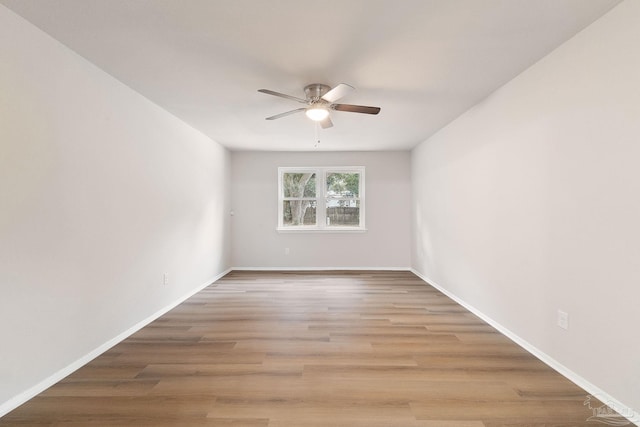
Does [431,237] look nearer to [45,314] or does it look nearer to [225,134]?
[225,134]

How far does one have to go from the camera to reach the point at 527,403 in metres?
1.70

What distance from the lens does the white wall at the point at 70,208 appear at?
65.3 inches

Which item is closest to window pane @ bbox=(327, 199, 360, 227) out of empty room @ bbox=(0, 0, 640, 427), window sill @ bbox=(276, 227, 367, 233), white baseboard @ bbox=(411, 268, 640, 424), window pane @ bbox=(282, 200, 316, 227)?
window sill @ bbox=(276, 227, 367, 233)

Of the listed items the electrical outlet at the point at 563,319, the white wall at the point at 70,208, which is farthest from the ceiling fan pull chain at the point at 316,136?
the electrical outlet at the point at 563,319

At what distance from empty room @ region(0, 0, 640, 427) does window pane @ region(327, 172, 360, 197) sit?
7.24 feet

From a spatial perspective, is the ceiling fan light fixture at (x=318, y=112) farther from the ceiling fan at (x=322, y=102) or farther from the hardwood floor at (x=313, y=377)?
the hardwood floor at (x=313, y=377)

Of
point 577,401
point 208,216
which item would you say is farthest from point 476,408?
point 208,216

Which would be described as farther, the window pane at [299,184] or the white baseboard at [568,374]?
the window pane at [299,184]

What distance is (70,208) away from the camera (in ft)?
6.63

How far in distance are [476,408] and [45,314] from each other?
105 inches

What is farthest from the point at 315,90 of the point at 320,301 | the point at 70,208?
the point at 320,301

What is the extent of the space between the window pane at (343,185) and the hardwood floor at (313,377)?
2844mm

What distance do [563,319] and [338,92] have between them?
2.33 meters

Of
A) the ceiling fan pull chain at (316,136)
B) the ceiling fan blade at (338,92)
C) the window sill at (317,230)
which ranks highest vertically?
the ceiling fan pull chain at (316,136)
